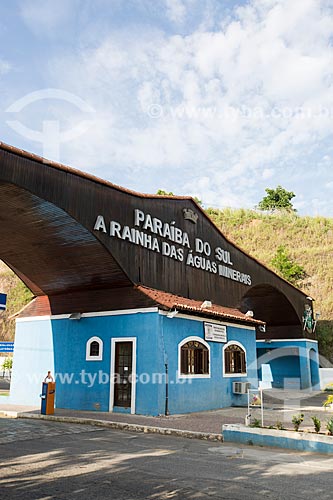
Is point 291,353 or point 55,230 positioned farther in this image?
point 291,353

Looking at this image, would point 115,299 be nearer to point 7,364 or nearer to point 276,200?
point 7,364

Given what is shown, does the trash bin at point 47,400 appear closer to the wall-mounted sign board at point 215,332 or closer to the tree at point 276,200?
the wall-mounted sign board at point 215,332

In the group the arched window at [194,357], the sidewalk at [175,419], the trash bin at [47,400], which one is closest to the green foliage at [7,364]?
the sidewalk at [175,419]

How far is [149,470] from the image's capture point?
758 centimetres

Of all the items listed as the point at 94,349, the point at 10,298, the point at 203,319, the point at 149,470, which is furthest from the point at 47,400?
the point at 10,298

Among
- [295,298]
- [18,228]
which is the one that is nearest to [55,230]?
[18,228]

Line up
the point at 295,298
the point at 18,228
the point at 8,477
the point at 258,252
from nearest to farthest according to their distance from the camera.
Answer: the point at 8,477
the point at 18,228
the point at 295,298
the point at 258,252

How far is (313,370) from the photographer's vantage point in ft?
104

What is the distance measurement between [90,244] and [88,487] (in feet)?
31.3

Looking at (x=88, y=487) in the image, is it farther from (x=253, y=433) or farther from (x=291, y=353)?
(x=291, y=353)

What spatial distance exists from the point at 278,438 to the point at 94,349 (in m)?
8.43

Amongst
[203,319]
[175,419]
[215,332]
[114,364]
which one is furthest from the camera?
[215,332]

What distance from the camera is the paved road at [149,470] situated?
6.23 metres

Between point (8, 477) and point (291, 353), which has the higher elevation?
point (291, 353)
